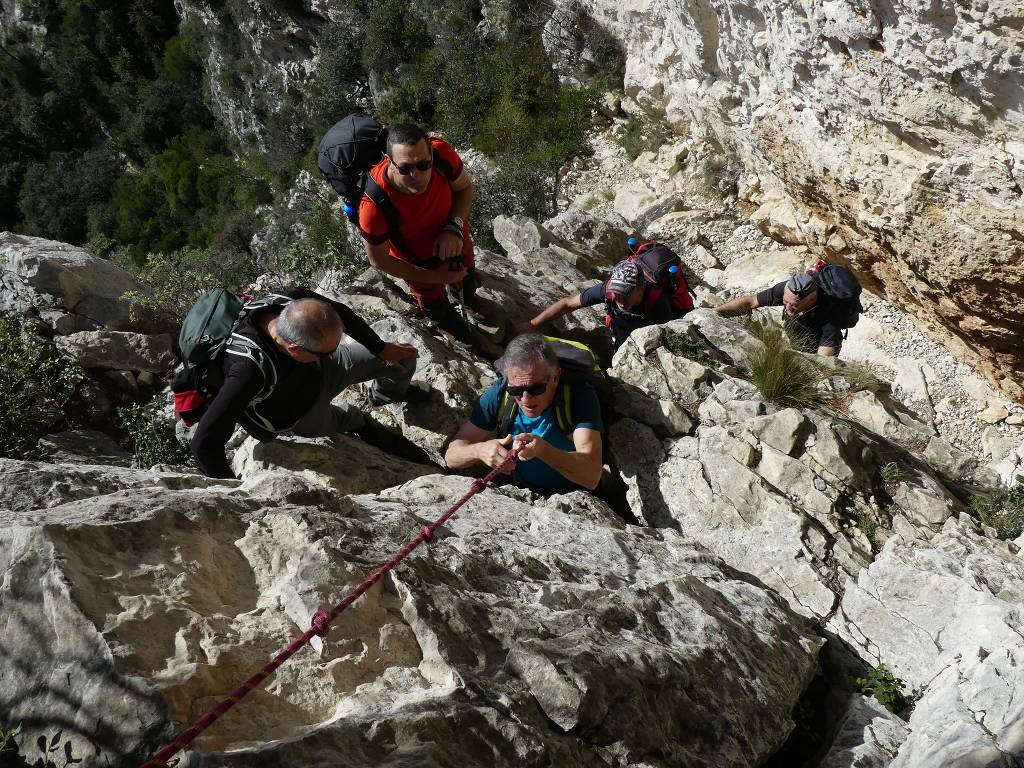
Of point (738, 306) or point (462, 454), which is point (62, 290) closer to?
point (462, 454)

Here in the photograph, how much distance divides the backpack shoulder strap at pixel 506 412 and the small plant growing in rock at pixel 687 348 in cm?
186

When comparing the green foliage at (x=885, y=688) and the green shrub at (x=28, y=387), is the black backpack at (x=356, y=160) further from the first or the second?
the green foliage at (x=885, y=688)

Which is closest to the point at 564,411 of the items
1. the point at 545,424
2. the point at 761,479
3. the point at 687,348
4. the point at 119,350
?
the point at 545,424

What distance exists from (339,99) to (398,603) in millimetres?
23888

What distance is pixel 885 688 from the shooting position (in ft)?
10.7

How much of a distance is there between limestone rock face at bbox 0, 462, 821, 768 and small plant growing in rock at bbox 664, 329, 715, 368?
7.80 ft

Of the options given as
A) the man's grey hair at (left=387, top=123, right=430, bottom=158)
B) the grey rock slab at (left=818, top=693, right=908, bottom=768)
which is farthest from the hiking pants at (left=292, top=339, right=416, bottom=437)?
the grey rock slab at (left=818, top=693, right=908, bottom=768)

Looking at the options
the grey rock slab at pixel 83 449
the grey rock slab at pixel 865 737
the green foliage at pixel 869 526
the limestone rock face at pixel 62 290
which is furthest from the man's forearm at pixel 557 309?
the limestone rock face at pixel 62 290

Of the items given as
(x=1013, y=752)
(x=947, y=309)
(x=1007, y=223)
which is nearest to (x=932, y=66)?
(x=1007, y=223)

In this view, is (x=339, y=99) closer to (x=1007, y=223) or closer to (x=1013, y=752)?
(x=1007, y=223)

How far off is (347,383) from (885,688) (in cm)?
339

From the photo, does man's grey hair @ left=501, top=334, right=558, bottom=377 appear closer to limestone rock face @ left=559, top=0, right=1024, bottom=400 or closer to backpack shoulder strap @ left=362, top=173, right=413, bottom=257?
backpack shoulder strap @ left=362, top=173, right=413, bottom=257

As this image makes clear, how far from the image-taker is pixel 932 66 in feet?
17.4

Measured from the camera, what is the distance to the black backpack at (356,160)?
496 cm
